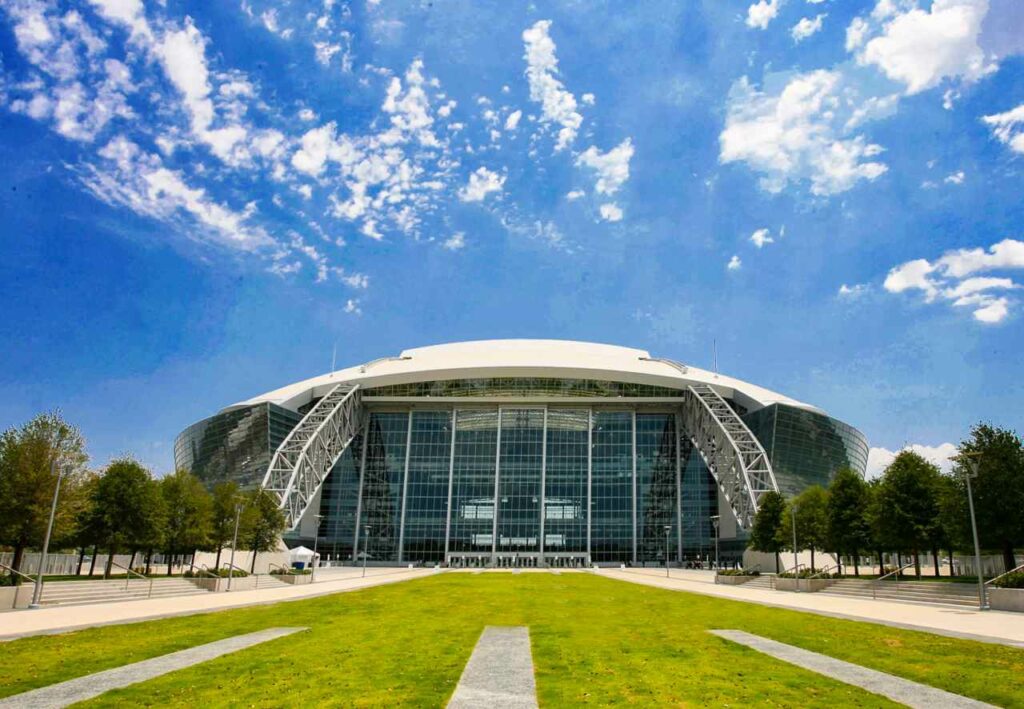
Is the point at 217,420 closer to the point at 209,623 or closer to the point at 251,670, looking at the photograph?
the point at 209,623

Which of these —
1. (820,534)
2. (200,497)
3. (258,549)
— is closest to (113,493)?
(200,497)

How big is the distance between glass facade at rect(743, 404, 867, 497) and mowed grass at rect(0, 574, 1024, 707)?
211 ft

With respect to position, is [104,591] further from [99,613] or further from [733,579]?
[733,579]

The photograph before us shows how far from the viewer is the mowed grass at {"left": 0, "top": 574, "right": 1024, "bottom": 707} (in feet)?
34.8

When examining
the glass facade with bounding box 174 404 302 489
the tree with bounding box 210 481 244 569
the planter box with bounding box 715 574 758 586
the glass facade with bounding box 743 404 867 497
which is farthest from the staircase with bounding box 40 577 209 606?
the glass facade with bounding box 743 404 867 497

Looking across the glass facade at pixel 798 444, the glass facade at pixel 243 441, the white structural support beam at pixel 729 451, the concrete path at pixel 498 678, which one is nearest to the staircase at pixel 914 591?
the concrete path at pixel 498 678

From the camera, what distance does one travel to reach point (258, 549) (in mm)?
59531

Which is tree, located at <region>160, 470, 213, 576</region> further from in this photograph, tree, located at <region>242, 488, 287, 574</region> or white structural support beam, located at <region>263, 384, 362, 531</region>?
white structural support beam, located at <region>263, 384, 362, 531</region>

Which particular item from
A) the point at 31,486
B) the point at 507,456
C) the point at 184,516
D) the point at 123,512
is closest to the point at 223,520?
the point at 184,516

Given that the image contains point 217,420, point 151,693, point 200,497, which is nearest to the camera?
point 151,693

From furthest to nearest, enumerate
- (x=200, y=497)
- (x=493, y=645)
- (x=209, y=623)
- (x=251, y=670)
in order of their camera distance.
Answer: (x=200, y=497) → (x=209, y=623) → (x=493, y=645) → (x=251, y=670)

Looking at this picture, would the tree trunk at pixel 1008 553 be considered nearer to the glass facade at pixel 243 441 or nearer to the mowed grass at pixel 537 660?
the mowed grass at pixel 537 660

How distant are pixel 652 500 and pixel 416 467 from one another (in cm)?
3497

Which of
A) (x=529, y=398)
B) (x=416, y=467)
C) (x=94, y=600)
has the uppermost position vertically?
(x=529, y=398)
